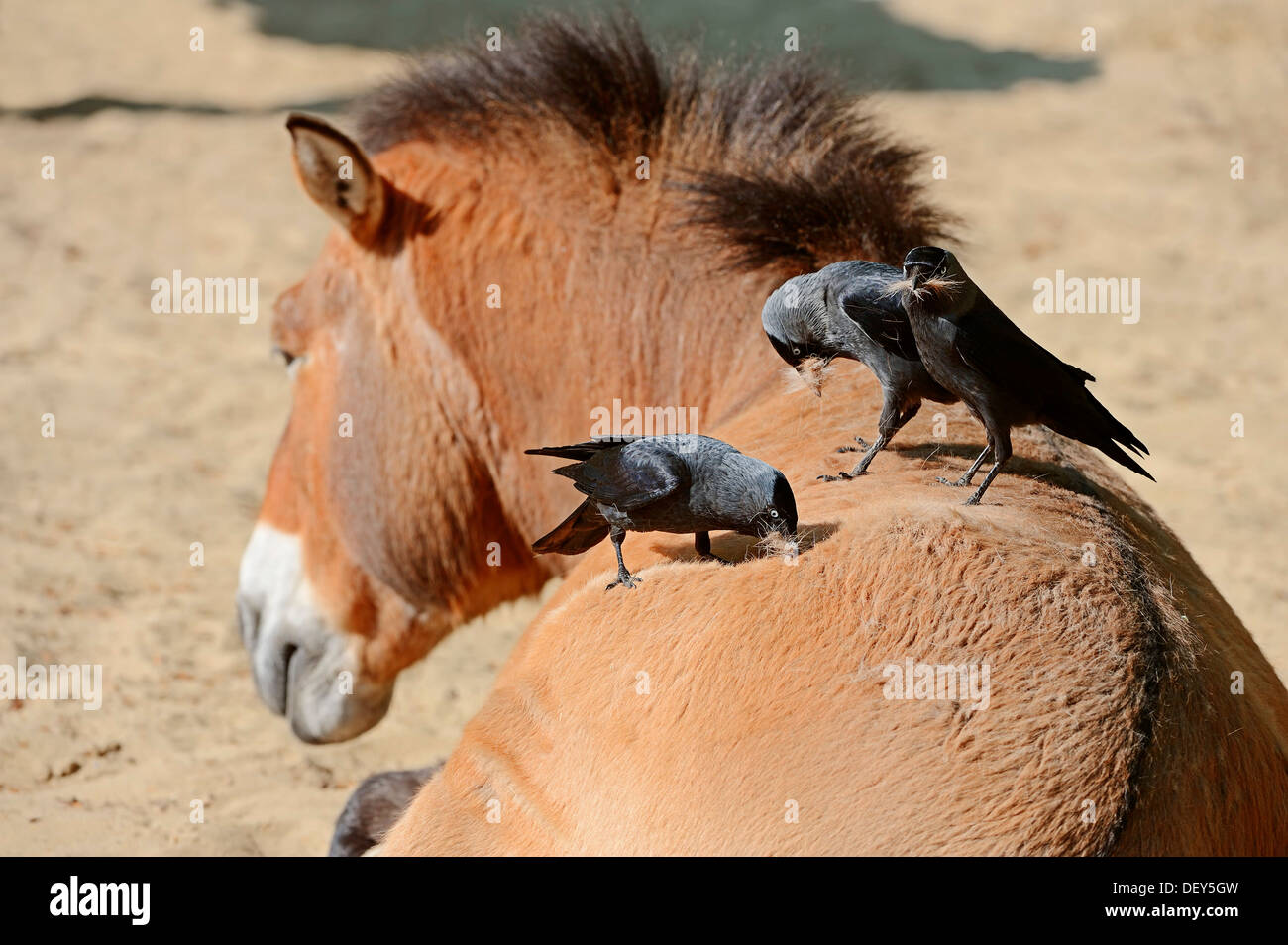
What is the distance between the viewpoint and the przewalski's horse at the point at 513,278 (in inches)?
126

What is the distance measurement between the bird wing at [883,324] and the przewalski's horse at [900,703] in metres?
0.32

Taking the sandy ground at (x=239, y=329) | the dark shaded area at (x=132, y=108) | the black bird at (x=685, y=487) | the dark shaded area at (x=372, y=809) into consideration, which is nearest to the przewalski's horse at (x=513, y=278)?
the dark shaded area at (x=372, y=809)

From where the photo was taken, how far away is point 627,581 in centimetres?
221

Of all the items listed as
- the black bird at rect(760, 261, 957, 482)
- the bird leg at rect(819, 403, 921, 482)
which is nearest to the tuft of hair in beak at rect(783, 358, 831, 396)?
the black bird at rect(760, 261, 957, 482)

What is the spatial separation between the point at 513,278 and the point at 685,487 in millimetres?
1538

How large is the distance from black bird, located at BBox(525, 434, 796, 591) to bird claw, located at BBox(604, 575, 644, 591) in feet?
0.52

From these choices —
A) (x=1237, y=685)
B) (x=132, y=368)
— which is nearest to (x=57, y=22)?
(x=132, y=368)

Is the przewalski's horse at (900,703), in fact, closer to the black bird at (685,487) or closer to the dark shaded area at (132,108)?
the black bird at (685,487)

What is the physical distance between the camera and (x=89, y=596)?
16.7 ft

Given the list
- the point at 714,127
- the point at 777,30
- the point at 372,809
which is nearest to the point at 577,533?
the point at 714,127

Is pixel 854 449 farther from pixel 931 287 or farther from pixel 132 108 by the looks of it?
pixel 132 108

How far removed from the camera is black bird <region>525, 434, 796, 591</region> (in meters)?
1.93

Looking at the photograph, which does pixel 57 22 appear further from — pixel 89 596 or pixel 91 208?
pixel 89 596
